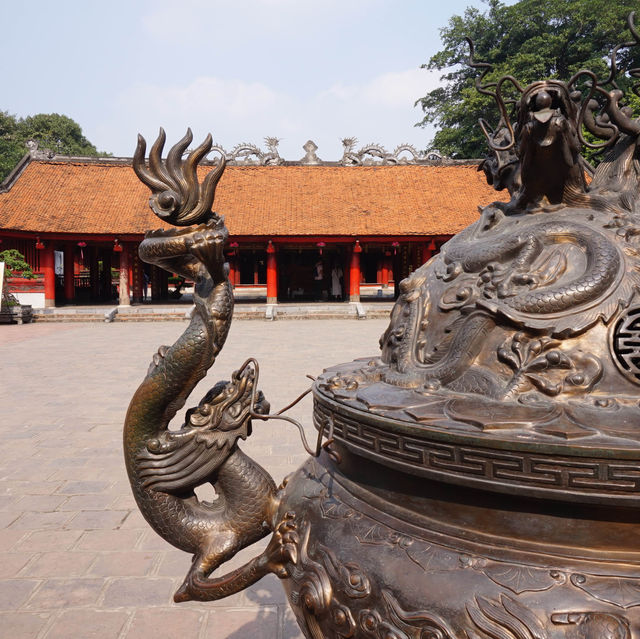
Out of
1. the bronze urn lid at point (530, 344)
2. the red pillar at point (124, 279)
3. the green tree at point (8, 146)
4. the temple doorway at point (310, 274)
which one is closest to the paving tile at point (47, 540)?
the bronze urn lid at point (530, 344)

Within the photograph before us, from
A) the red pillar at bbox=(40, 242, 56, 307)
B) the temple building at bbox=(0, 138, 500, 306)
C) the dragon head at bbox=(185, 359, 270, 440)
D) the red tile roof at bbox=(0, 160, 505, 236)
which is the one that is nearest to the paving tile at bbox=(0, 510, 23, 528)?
the dragon head at bbox=(185, 359, 270, 440)

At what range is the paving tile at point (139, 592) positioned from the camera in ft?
8.79

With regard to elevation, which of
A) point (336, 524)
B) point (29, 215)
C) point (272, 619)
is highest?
point (29, 215)

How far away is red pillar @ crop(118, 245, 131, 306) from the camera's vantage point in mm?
17578

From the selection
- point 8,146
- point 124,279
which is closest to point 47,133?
point 8,146

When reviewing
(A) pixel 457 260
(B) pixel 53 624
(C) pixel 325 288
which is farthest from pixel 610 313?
(C) pixel 325 288

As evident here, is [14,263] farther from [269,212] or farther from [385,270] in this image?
[385,270]

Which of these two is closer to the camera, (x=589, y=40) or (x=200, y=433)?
(x=200, y=433)

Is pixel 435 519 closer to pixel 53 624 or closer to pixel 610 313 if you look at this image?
pixel 610 313

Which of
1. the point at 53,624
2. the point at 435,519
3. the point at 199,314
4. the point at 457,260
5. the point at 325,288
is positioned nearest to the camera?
the point at 435,519

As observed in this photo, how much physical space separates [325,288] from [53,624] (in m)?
21.0

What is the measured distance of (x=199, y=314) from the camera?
5.08 feet

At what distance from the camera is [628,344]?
132cm

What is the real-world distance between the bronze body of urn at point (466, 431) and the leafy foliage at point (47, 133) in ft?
130
